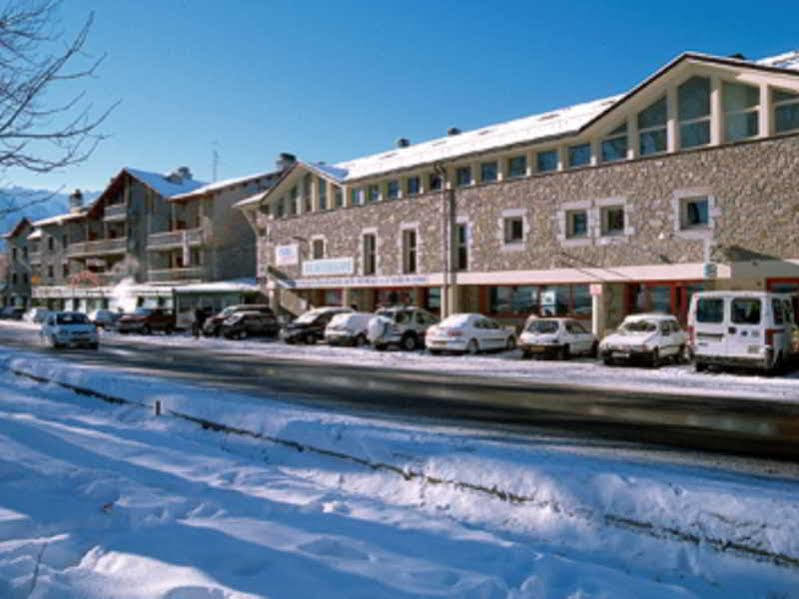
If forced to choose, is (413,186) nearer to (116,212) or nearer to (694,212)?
(694,212)

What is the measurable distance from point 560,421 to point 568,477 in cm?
438

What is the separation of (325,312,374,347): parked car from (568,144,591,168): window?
33.2ft

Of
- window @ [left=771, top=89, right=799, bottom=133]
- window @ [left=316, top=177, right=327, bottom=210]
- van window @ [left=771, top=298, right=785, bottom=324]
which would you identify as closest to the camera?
van window @ [left=771, top=298, right=785, bottom=324]

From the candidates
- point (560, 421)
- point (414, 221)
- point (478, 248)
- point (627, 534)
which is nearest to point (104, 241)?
point (414, 221)

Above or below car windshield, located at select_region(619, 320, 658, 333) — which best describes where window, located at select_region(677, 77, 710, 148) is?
above

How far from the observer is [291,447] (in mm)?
7660

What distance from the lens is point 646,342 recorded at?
18.2 metres

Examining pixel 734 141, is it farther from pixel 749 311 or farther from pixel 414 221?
pixel 414 221

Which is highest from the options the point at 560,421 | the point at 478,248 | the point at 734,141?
the point at 734,141

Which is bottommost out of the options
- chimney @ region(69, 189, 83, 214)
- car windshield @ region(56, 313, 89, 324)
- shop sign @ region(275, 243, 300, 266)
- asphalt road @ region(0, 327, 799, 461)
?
asphalt road @ region(0, 327, 799, 461)

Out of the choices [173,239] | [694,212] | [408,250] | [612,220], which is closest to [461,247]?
[408,250]

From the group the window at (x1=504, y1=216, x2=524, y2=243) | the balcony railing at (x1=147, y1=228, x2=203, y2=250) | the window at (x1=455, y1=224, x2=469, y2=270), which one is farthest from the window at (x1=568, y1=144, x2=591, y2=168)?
the balcony railing at (x1=147, y1=228, x2=203, y2=250)

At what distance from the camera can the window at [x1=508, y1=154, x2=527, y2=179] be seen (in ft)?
88.8

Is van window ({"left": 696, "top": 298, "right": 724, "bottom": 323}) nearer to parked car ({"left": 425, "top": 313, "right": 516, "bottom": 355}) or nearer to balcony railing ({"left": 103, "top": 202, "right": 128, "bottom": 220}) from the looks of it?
parked car ({"left": 425, "top": 313, "right": 516, "bottom": 355})
